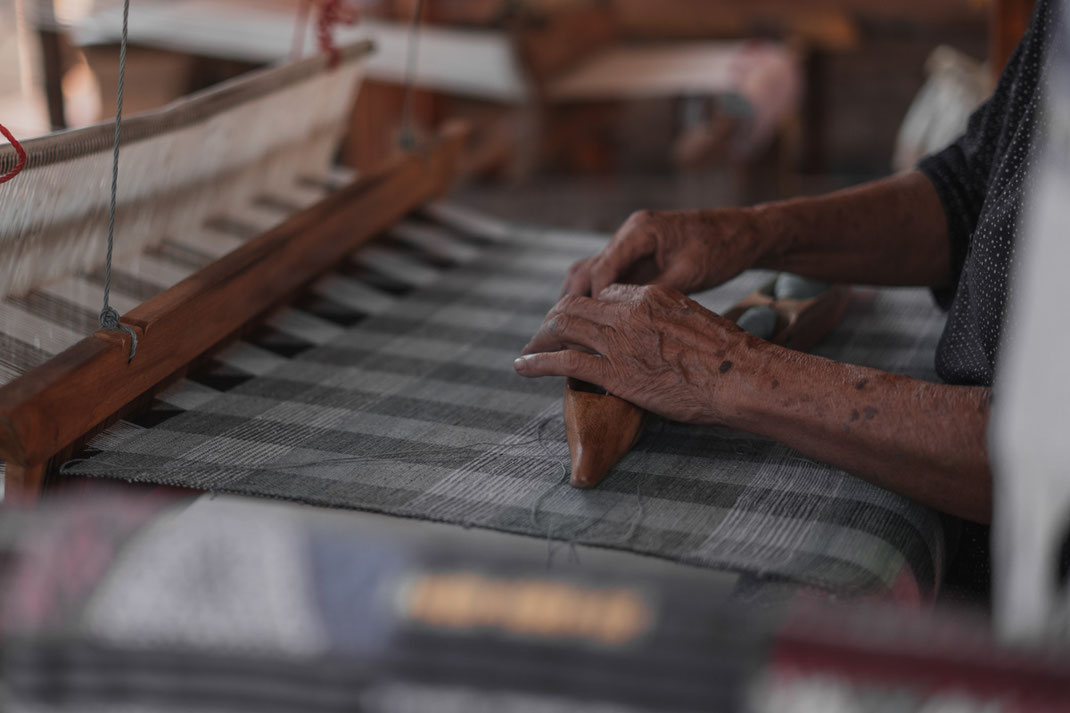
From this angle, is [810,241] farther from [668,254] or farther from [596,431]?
[596,431]

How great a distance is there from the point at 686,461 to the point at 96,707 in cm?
59

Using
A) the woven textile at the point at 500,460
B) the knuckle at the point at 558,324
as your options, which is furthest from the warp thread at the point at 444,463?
the knuckle at the point at 558,324

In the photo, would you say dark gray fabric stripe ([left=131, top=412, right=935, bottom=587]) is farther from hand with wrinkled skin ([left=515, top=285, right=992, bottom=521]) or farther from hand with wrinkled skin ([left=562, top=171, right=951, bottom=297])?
hand with wrinkled skin ([left=562, top=171, right=951, bottom=297])

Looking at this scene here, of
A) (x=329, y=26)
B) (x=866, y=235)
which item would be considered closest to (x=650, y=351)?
(x=866, y=235)

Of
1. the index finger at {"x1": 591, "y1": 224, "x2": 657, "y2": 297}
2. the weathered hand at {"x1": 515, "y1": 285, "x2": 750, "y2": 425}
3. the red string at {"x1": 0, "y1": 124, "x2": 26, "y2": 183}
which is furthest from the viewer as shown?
the index finger at {"x1": 591, "y1": 224, "x2": 657, "y2": 297}

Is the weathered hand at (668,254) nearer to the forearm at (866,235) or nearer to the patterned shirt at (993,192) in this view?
the forearm at (866,235)

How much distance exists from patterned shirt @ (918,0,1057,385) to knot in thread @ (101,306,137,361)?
2.85 ft

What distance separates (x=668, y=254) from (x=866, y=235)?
0.29m

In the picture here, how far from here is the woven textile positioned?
36.9 inches

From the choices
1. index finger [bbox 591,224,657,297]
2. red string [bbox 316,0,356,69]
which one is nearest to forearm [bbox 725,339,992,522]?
index finger [bbox 591,224,657,297]

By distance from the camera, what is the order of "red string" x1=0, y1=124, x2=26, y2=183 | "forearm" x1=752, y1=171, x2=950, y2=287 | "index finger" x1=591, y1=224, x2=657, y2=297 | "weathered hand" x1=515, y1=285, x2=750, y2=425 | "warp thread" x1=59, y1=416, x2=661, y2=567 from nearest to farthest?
"warp thread" x1=59, y1=416, x2=661, y2=567
"weathered hand" x1=515, y1=285, x2=750, y2=425
"red string" x1=0, y1=124, x2=26, y2=183
"index finger" x1=591, y1=224, x2=657, y2=297
"forearm" x1=752, y1=171, x2=950, y2=287

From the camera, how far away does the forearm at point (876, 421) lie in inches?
37.3

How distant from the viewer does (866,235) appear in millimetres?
1472

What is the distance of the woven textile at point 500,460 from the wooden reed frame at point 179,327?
0.04 meters
